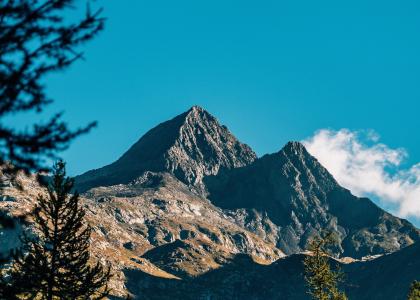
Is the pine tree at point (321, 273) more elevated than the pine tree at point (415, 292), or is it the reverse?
the pine tree at point (321, 273)

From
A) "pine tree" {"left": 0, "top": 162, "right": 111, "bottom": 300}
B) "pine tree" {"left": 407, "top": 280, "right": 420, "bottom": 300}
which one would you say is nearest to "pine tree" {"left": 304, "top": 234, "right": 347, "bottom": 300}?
"pine tree" {"left": 407, "top": 280, "right": 420, "bottom": 300}

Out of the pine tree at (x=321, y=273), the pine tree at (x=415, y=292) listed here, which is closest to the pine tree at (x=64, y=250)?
the pine tree at (x=321, y=273)

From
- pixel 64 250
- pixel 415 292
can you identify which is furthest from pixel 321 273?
pixel 64 250

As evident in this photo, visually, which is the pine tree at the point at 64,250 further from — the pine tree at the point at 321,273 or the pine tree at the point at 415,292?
the pine tree at the point at 415,292

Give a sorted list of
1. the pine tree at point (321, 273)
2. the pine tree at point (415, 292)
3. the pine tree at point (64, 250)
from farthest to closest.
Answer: the pine tree at point (415, 292), the pine tree at point (321, 273), the pine tree at point (64, 250)

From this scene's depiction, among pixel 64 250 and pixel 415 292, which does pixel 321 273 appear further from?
pixel 64 250

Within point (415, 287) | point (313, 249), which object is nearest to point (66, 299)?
point (313, 249)

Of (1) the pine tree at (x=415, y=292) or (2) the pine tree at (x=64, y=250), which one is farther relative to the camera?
(1) the pine tree at (x=415, y=292)

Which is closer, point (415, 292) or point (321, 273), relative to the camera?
point (321, 273)

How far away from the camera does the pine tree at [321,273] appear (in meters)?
55.7

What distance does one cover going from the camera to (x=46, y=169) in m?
11.1

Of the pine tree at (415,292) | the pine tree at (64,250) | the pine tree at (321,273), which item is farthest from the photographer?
the pine tree at (415,292)

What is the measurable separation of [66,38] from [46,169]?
2800mm

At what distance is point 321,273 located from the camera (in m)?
55.8
